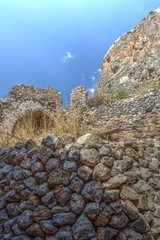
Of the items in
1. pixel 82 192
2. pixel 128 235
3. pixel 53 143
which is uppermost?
pixel 53 143

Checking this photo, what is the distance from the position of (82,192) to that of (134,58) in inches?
673

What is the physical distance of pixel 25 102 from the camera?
48.4 feet

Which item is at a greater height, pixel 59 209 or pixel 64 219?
pixel 59 209

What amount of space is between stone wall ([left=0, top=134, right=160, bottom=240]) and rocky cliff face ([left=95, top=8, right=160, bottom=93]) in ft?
43.1

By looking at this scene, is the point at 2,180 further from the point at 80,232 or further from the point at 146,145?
the point at 146,145

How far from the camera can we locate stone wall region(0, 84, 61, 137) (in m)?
14.0

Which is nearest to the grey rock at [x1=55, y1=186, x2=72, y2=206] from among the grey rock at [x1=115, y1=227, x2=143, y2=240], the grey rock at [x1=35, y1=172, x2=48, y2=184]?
the grey rock at [x1=35, y1=172, x2=48, y2=184]

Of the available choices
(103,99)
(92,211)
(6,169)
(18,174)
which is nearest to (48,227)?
(92,211)

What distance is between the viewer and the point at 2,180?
4.49 m

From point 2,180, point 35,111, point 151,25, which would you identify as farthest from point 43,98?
point 2,180

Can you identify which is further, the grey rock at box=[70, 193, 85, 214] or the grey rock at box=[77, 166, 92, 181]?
the grey rock at box=[77, 166, 92, 181]

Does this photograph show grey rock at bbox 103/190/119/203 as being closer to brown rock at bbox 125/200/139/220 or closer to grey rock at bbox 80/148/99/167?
brown rock at bbox 125/200/139/220

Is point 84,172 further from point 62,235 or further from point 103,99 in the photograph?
point 103,99

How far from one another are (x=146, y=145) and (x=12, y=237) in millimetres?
2318
